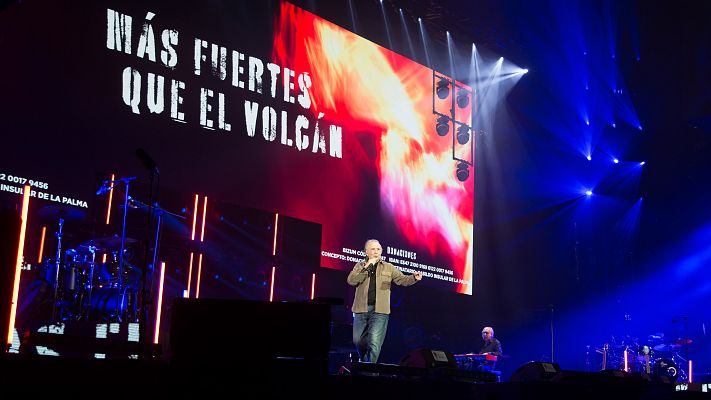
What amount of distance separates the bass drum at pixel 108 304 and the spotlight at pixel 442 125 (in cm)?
676

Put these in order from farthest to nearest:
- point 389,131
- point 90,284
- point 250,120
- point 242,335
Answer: point 389,131
point 250,120
point 90,284
point 242,335

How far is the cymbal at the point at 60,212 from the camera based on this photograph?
26.9ft

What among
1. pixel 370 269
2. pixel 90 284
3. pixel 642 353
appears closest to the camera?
pixel 90 284

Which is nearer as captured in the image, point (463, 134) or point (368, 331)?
point (368, 331)

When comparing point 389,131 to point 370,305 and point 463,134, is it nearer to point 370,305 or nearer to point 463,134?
point 463,134

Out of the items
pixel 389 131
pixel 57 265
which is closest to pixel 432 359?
pixel 57 265

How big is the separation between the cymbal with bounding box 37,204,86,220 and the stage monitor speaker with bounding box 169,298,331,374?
4723 millimetres

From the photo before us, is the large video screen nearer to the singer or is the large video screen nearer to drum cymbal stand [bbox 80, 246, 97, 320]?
drum cymbal stand [bbox 80, 246, 97, 320]

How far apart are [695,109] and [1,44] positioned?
42.1 ft

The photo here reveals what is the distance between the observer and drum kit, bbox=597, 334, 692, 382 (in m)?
14.6

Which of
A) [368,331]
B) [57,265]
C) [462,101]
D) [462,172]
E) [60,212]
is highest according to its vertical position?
[462,101]

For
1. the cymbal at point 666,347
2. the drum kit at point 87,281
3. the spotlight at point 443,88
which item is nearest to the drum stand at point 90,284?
the drum kit at point 87,281

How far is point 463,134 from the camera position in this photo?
1402cm

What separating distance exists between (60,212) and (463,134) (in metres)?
7.67
